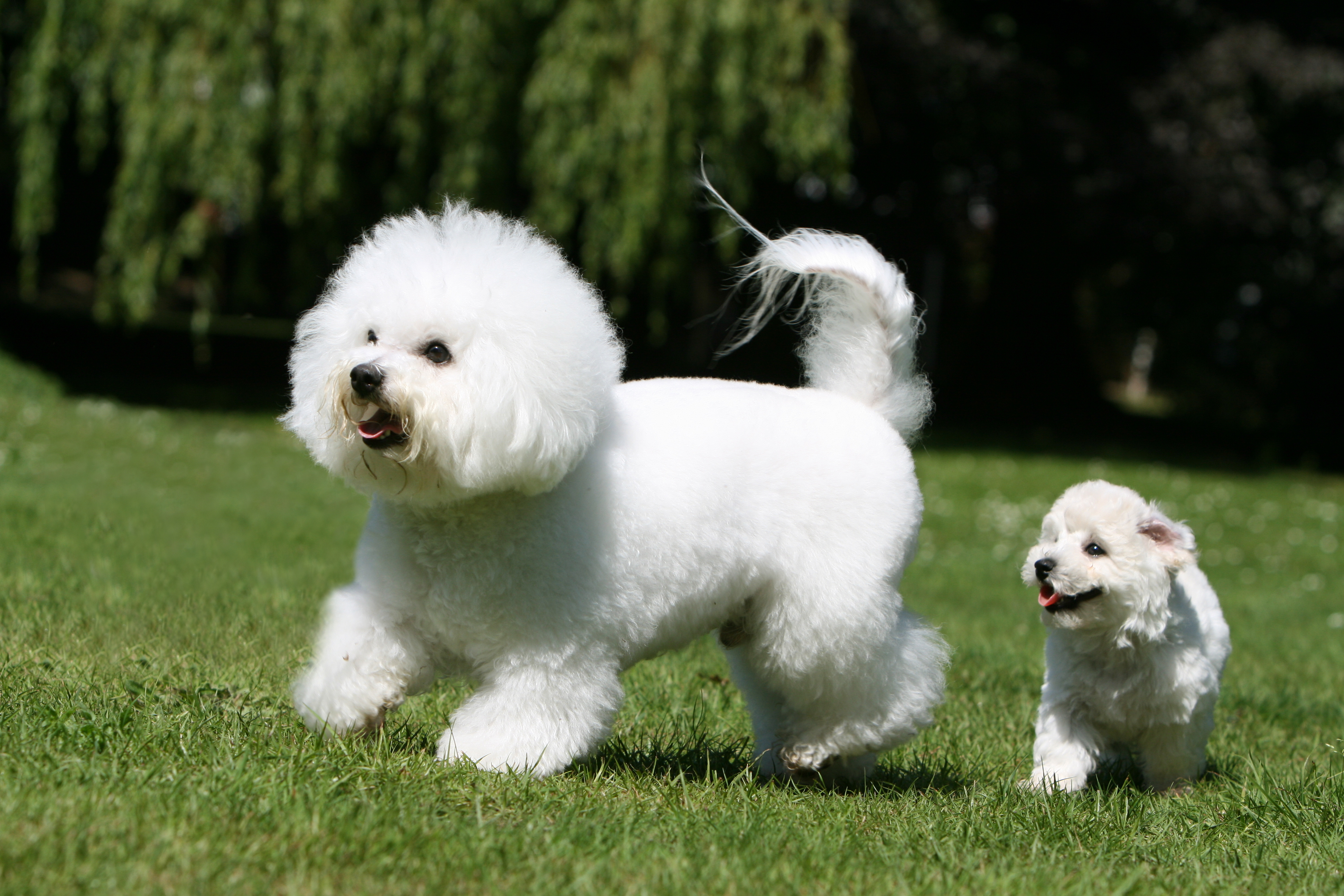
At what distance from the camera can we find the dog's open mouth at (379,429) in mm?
3203

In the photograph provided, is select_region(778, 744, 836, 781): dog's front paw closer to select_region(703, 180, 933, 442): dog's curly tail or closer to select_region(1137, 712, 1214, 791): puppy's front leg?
select_region(703, 180, 933, 442): dog's curly tail

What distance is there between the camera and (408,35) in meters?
11.6

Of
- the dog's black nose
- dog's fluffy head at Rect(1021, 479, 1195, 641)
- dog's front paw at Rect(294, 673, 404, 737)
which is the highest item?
the dog's black nose

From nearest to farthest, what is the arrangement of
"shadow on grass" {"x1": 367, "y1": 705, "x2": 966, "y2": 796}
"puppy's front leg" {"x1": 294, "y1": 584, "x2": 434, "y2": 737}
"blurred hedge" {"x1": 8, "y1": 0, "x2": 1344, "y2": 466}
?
"puppy's front leg" {"x1": 294, "y1": 584, "x2": 434, "y2": 737}, "shadow on grass" {"x1": 367, "y1": 705, "x2": 966, "y2": 796}, "blurred hedge" {"x1": 8, "y1": 0, "x2": 1344, "y2": 466}

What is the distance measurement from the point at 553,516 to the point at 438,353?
19.8 inches

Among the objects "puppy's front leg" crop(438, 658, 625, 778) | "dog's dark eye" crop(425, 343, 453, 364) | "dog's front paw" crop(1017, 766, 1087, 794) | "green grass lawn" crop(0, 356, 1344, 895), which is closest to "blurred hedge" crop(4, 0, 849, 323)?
"green grass lawn" crop(0, 356, 1344, 895)

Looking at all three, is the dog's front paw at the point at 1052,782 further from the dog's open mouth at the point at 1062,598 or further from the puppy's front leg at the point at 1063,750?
the dog's open mouth at the point at 1062,598

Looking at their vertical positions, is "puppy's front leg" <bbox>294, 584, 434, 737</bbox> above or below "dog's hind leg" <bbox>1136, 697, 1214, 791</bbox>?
above

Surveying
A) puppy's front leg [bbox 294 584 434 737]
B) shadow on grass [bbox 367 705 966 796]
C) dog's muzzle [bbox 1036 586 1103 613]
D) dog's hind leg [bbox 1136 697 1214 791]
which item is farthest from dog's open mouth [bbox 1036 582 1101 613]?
puppy's front leg [bbox 294 584 434 737]

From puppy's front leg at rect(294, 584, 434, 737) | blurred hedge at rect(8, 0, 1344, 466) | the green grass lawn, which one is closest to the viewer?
the green grass lawn

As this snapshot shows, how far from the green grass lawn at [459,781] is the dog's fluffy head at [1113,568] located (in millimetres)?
559

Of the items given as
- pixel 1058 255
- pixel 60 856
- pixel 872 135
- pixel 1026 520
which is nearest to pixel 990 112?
pixel 872 135

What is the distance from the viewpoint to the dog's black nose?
10.3 feet

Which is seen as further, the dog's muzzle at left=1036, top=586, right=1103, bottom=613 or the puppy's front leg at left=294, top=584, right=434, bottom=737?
the dog's muzzle at left=1036, top=586, right=1103, bottom=613
